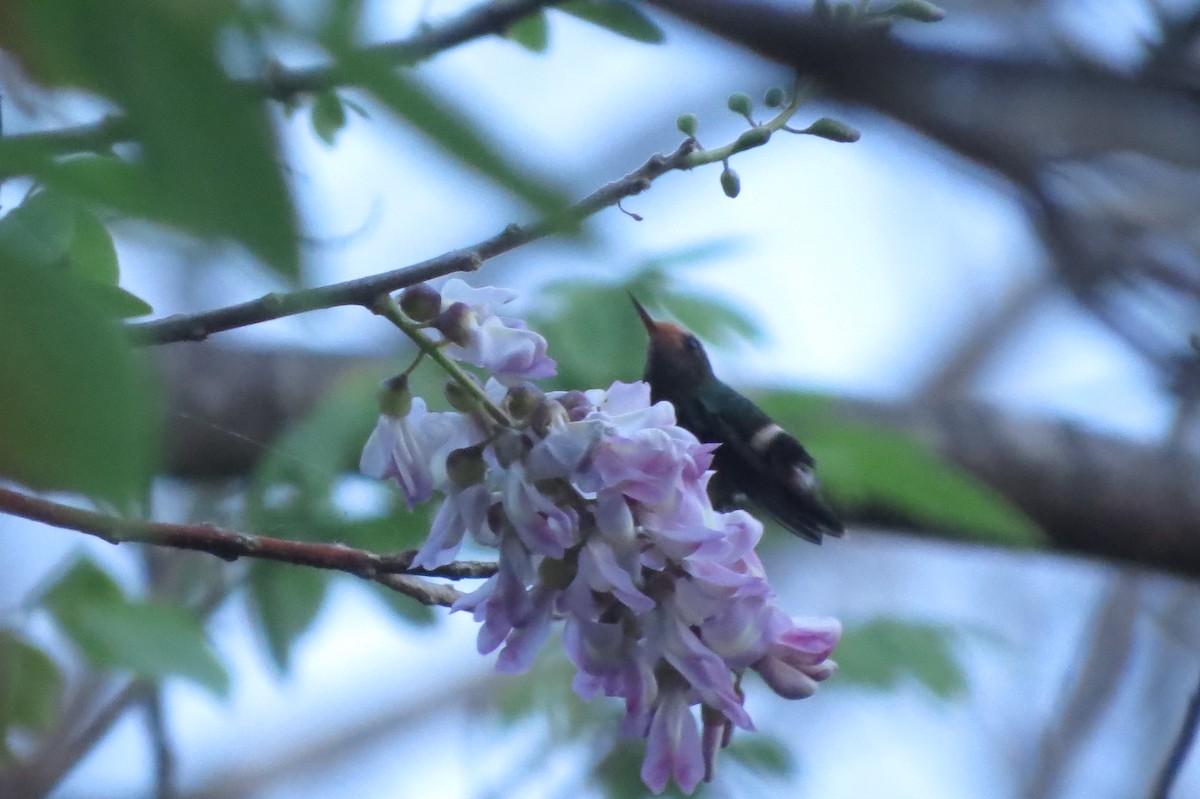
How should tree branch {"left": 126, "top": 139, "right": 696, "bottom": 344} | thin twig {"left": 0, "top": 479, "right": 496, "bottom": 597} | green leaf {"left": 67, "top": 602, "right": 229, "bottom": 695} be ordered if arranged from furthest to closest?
green leaf {"left": 67, "top": 602, "right": 229, "bottom": 695} → thin twig {"left": 0, "top": 479, "right": 496, "bottom": 597} → tree branch {"left": 126, "top": 139, "right": 696, "bottom": 344}

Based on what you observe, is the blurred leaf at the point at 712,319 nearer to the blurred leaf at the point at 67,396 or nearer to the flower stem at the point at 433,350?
the flower stem at the point at 433,350

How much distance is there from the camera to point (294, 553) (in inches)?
28.8

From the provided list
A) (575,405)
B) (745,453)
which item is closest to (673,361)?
(745,453)

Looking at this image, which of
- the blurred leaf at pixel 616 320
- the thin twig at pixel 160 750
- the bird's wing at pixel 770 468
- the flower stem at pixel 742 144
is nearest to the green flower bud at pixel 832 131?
the flower stem at pixel 742 144

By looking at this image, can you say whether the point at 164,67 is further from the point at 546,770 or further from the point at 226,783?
the point at 226,783

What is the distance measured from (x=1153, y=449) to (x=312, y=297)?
273cm

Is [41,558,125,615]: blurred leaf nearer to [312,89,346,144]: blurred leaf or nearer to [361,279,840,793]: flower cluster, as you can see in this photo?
[312,89,346,144]: blurred leaf

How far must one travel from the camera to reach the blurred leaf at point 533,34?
1088 millimetres

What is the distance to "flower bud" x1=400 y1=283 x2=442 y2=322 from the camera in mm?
704

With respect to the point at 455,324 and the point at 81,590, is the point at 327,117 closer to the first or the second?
the point at 455,324

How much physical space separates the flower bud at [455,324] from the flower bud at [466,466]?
2.2 inches

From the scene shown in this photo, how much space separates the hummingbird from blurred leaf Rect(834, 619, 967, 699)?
846 mm

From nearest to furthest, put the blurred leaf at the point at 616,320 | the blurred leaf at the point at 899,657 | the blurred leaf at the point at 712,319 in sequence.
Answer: the blurred leaf at the point at 616,320 → the blurred leaf at the point at 712,319 → the blurred leaf at the point at 899,657

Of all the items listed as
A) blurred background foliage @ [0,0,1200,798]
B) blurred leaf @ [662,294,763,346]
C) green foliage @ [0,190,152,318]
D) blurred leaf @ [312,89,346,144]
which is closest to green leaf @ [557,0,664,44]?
blurred background foliage @ [0,0,1200,798]
